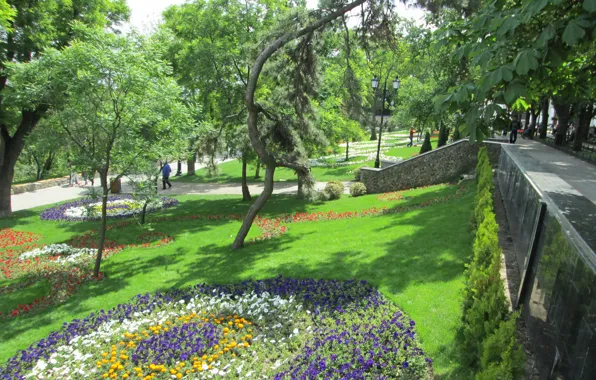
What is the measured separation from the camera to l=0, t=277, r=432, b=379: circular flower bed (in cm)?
558

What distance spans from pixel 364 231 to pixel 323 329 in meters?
6.32

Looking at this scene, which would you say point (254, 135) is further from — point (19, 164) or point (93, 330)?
point (19, 164)

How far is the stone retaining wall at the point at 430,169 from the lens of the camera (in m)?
19.4

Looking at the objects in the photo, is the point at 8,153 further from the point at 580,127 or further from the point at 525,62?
the point at 580,127

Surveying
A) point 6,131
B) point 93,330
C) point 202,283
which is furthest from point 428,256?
point 6,131

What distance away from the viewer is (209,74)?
18.9 metres

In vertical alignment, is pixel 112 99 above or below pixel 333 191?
above

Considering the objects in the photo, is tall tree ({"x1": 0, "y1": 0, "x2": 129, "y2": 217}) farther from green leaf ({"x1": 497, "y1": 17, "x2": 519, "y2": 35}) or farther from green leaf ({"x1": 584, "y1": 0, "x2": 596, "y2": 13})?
green leaf ({"x1": 584, "y1": 0, "x2": 596, "y2": 13})

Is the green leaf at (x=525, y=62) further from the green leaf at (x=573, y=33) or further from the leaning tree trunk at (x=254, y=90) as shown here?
the leaning tree trunk at (x=254, y=90)

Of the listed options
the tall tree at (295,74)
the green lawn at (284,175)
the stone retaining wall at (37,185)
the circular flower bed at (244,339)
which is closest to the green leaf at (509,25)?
the circular flower bed at (244,339)

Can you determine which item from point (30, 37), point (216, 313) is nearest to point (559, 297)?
point (216, 313)

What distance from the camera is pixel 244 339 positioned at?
6.71m

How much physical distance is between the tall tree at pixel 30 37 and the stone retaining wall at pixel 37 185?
879cm

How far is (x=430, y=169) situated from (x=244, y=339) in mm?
16575
